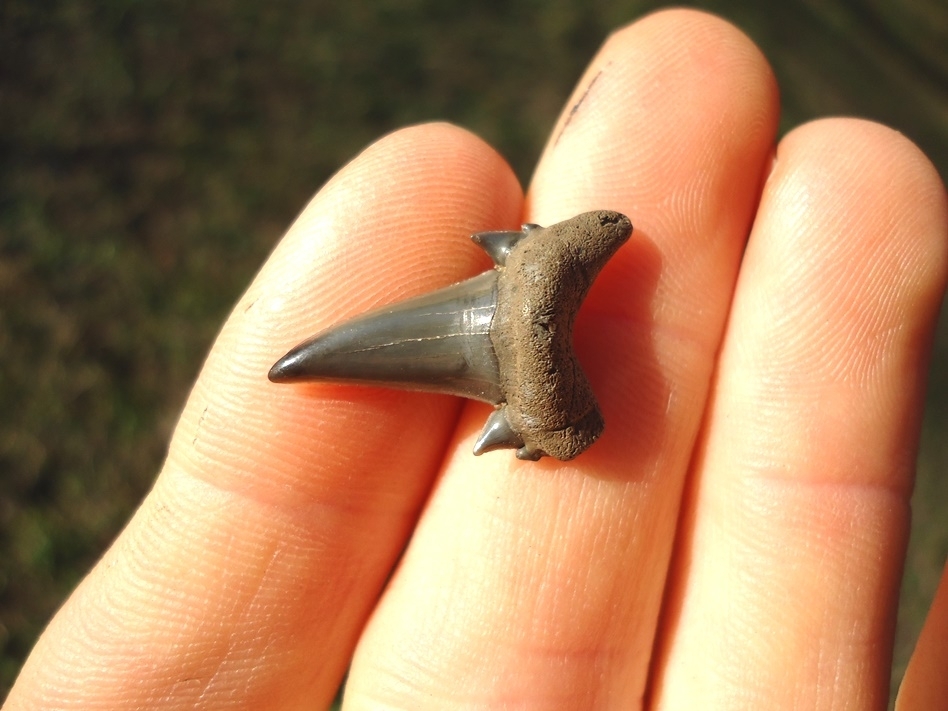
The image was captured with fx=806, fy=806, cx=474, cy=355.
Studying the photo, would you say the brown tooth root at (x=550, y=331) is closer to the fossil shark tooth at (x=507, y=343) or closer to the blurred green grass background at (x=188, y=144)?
the fossil shark tooth at (x=507, y=343)

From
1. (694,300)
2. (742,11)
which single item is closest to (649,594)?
(694,300)

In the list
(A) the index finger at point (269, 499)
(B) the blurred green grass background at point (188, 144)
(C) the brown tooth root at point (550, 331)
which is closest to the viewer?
(C) the brown tooth root at point (550, 331)

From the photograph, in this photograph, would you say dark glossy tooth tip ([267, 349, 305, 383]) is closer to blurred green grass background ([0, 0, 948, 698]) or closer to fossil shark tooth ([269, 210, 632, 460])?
fossil shark tooth ([269, 210, 632, 460])

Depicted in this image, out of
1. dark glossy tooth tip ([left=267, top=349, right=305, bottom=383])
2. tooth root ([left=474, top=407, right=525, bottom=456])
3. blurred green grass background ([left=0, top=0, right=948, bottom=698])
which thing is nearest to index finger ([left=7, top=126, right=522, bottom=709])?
dark glossy tooth tip ([left=267, top=349, right=305, bottom=383])

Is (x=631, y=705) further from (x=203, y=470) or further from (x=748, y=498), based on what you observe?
(x=203, y=470)

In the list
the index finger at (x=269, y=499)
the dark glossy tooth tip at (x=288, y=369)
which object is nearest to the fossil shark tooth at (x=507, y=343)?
the dark glossy tooth tip at (x=288, y=369)

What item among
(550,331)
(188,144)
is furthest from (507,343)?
(188,144)
